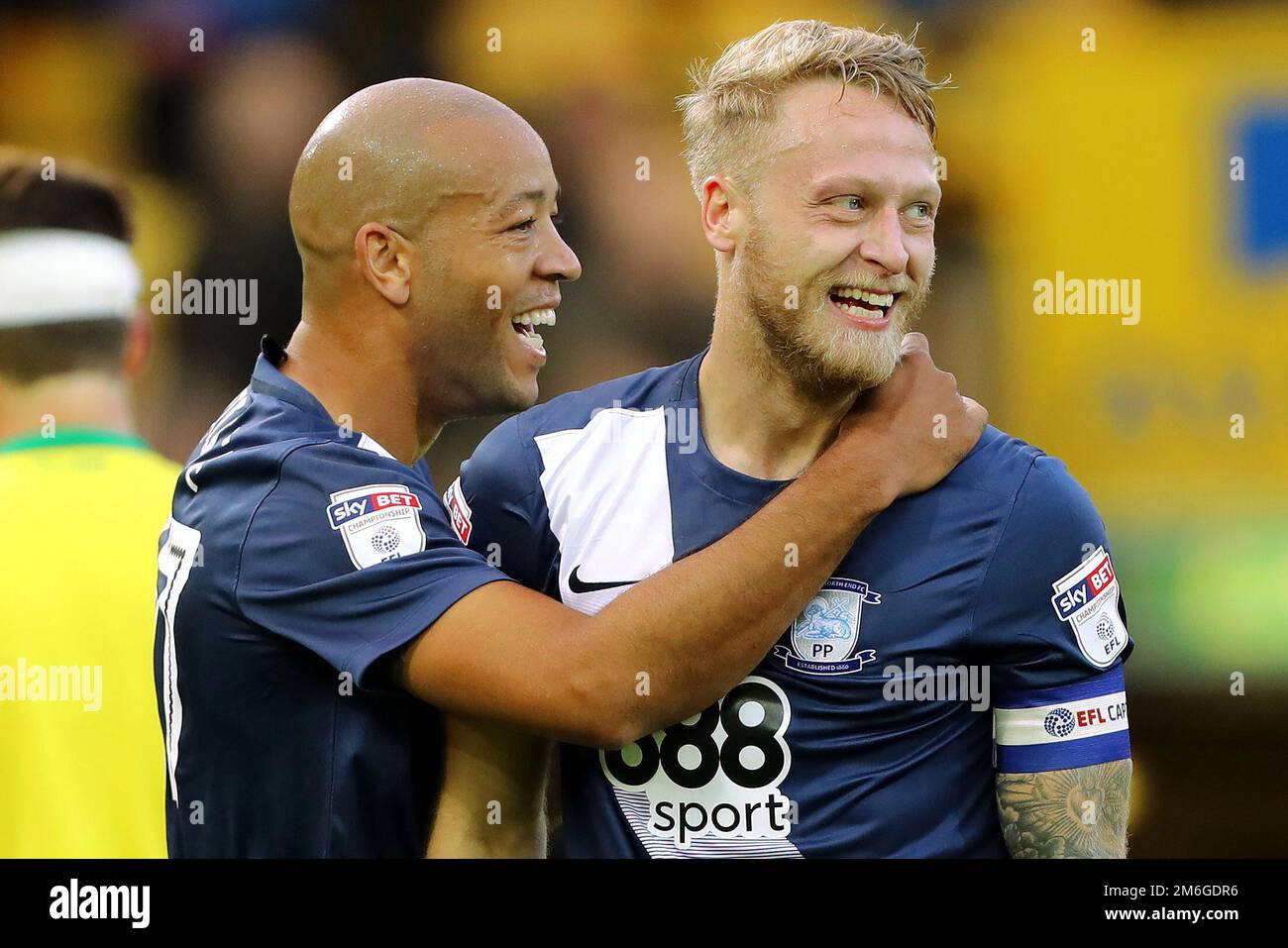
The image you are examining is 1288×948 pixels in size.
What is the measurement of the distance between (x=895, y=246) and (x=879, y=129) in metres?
0.22

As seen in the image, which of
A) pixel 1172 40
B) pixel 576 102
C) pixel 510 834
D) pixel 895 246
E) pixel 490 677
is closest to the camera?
pixel 490 677

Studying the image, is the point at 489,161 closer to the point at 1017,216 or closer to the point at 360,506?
the point at 360,506

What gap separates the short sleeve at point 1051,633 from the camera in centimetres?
232

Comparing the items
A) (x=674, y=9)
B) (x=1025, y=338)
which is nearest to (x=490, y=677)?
(x=1025, y=338)

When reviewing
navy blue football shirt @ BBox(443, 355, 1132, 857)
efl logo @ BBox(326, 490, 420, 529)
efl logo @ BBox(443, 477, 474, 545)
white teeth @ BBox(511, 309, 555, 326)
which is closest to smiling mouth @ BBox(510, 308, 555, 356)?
white teeth @ BBox(511, 309, 555, 326)

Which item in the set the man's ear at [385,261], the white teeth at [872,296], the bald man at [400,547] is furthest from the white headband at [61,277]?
the white teeth at [872,296]

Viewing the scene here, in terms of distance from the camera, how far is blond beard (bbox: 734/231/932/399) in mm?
2375

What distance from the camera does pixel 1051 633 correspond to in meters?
2.32

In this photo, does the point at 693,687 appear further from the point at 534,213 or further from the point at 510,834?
the point at 534,213

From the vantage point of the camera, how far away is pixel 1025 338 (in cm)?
449

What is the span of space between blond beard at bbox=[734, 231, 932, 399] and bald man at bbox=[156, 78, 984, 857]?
3.1 inches

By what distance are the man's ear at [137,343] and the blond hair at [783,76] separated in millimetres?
1812
